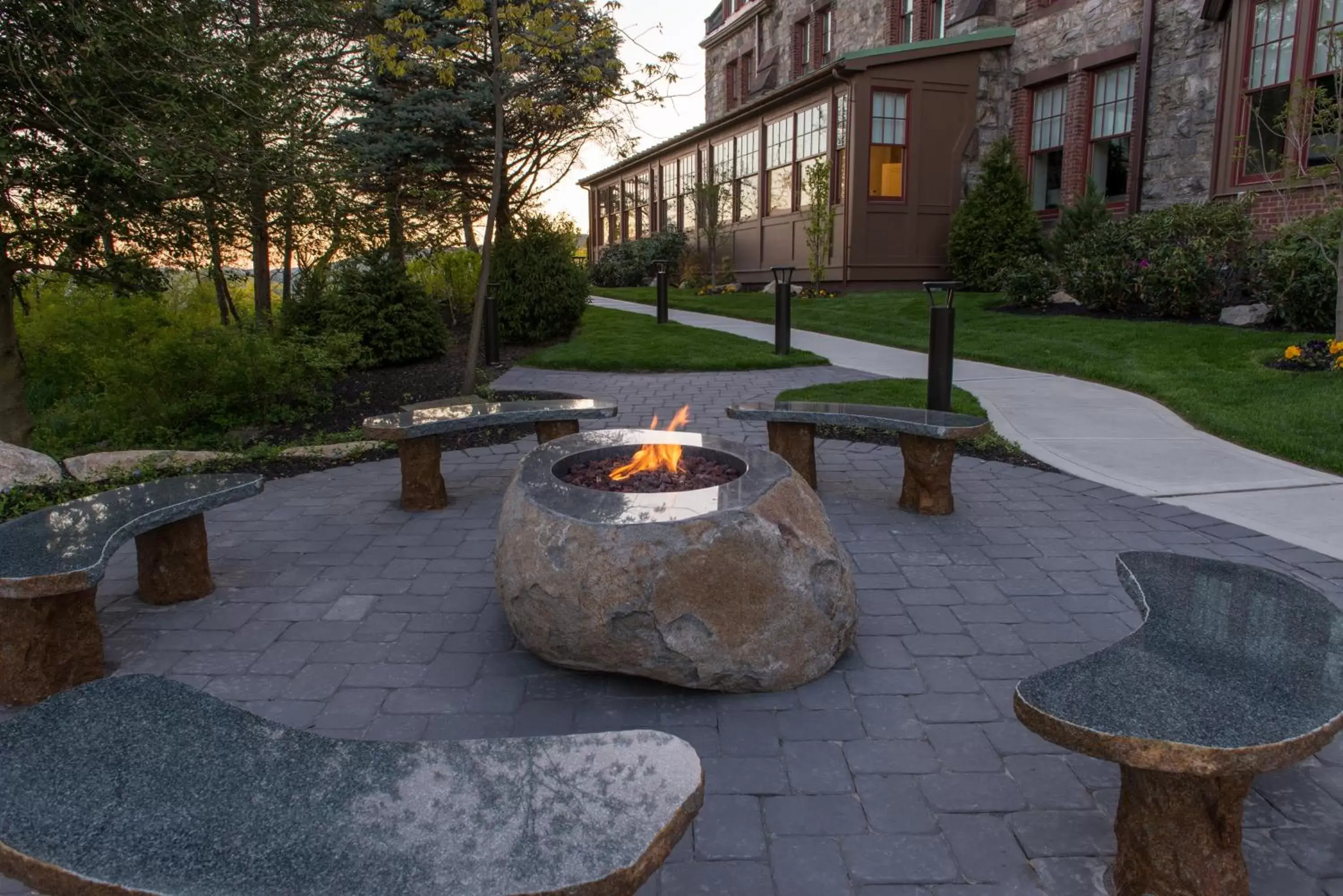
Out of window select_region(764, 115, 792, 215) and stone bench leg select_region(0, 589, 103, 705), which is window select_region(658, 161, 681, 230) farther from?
stone bench leg select_region(0, 589, 103, 705)

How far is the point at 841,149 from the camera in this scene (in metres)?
17.3

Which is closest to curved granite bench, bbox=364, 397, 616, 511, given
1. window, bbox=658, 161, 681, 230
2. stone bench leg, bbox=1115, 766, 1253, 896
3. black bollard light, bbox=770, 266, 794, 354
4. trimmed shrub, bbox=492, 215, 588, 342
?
stone bench leg, bbox=1115, 766, 1253, 896

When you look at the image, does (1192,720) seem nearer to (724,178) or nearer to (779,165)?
(779,165)

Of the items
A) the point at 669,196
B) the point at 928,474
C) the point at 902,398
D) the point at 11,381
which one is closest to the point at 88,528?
the point at 928,474

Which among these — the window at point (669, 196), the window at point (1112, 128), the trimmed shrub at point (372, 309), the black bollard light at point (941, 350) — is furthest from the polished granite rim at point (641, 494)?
the window at point (669, 196)

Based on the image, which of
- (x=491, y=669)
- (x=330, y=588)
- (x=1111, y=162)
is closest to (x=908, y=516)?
(x=491, y=669)

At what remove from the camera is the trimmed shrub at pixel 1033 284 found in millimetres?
13633

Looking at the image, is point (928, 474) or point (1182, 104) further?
point (1182, 104)

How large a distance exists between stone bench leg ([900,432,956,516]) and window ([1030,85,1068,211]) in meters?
12.8

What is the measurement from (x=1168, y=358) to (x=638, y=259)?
1772 cm

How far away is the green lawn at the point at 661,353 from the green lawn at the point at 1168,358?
1.08m

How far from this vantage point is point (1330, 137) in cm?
1127

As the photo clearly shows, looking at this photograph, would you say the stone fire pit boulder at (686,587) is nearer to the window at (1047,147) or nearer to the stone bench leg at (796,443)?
the stone bench leg at (796,443)

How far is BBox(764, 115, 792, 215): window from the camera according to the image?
19.6 metres
